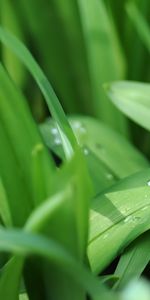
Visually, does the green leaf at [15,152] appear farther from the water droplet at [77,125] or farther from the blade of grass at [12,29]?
the blade of grass at [12,29]

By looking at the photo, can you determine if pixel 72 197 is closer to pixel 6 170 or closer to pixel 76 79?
pixel 6 170

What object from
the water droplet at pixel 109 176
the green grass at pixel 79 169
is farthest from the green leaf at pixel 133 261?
the water droplet at pixel 109 176

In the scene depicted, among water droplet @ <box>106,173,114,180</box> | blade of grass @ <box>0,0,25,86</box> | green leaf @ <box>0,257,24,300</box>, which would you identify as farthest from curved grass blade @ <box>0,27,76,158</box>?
blade of grass @ <box>0,0,25,86</box>

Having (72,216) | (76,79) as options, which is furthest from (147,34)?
(72,216)

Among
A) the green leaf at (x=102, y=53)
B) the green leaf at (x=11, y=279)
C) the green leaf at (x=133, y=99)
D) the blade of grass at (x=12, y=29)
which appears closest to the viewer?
the green leaf at (x=11, y=279)

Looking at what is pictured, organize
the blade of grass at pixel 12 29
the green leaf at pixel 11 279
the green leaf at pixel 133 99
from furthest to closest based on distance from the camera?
the blade of grass at pixel 12 29, the green leaf at pixel 133 99, the green leaf at pixel 11 279

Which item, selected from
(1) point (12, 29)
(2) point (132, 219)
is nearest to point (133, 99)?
(2) point (132, 219)

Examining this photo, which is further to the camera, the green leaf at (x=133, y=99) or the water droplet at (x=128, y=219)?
the green leaf at (x=133, y=99)

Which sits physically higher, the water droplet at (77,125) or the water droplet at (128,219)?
the water droplet at (128,219)
